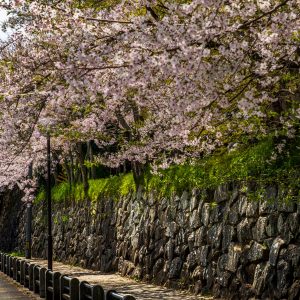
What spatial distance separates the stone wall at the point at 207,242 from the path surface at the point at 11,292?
12.8 feet

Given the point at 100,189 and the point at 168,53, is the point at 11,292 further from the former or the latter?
the point at 168,53

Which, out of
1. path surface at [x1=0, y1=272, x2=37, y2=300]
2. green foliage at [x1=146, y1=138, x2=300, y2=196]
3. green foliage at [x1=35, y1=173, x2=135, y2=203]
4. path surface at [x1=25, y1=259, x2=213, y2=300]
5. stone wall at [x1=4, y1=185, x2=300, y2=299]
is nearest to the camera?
stone wall at [x1=4, y1=185, x2=300, y2=299]

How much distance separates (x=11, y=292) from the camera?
1969 centimetres

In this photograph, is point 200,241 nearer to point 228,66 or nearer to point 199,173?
point 199,173

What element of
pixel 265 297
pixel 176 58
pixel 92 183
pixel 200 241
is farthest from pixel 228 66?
pixel 92 183

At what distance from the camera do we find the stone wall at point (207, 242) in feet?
42.7

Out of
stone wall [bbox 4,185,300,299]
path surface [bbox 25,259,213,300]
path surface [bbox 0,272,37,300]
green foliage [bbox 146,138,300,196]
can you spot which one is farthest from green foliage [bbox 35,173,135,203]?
path surface [bbox 0,272,37,300]

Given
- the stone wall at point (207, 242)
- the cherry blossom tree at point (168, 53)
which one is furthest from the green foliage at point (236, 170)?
the cherry blossom tree at point (168, 53)

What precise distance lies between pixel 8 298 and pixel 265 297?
7710 mm

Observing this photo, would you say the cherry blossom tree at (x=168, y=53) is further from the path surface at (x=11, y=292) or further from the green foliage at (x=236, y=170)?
the path surface at (x=11, y=292)

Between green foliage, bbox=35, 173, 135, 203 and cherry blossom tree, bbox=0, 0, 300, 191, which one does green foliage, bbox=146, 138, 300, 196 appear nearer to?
cherry blossom tree, bbox=0, 0, 300, 191

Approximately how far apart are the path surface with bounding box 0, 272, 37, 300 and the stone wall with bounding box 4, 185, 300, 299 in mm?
3913

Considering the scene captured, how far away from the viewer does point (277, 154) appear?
1397 cm

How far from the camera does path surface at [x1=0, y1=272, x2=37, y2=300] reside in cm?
1796
